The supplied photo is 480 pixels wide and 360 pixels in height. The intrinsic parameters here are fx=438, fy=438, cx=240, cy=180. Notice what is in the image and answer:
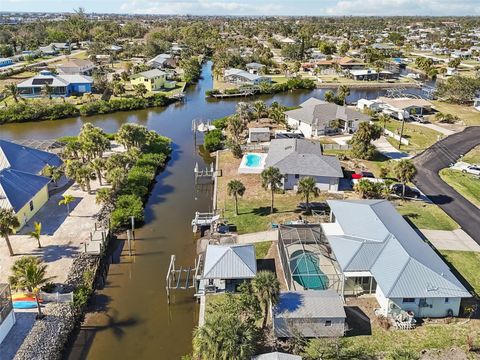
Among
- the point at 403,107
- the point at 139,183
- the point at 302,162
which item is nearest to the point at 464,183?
the point at 302,162

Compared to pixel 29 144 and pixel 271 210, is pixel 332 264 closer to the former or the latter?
pixel 271 210

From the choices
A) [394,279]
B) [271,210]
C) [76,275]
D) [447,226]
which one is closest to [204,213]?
[271,210]

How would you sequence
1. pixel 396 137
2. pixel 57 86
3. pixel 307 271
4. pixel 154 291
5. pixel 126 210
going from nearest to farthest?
1. pixel 307 271
2. pixel 154 291
3. pixel 126 210
4. pixel 396 137
5. pixel 57 86

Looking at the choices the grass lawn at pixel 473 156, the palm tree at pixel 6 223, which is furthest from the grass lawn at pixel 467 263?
the palm tree at pixel 6 223

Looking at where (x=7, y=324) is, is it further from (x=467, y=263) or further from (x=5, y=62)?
(x=5, y=62)

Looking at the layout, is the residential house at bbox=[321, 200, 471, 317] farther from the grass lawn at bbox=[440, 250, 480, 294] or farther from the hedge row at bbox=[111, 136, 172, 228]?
the hedge row at bbox=[111, 136, 172, 228]

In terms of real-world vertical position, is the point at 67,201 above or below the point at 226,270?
above
